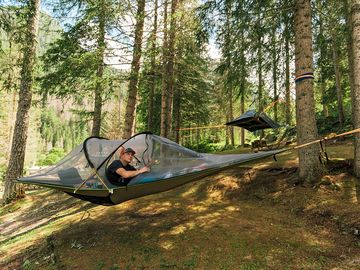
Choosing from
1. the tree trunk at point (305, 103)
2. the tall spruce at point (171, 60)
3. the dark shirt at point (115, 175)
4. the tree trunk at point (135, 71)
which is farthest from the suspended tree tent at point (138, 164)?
the tall spruce at point (171, 60)

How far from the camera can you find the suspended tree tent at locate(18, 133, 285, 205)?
3.79 m

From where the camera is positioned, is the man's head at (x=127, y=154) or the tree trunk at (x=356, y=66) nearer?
the man's head at (x=127, y=154)

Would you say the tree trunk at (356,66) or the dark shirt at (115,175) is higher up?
the tree trunk at (356,66)

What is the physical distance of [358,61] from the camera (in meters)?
4.74

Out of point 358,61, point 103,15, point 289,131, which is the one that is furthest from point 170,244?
point 289,131

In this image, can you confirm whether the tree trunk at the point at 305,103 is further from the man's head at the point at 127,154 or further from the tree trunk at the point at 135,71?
the tree trunk at the point at 135,71

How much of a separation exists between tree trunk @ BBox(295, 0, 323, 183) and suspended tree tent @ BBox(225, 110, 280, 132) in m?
3.20

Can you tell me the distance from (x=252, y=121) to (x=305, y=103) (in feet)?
12.4

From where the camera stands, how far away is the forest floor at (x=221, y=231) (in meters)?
3.37

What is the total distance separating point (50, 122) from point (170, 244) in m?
75.8

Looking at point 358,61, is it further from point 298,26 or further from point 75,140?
point 75,140

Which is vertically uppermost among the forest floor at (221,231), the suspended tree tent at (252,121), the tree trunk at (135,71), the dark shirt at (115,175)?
the tree trunk at (135,71)

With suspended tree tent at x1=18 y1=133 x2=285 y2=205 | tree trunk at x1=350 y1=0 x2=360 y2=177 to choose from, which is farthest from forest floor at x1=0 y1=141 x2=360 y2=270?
suspended tree tent at x1=18 y1=133 x2=285 y2=205

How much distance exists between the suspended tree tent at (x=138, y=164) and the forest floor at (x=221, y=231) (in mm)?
794
